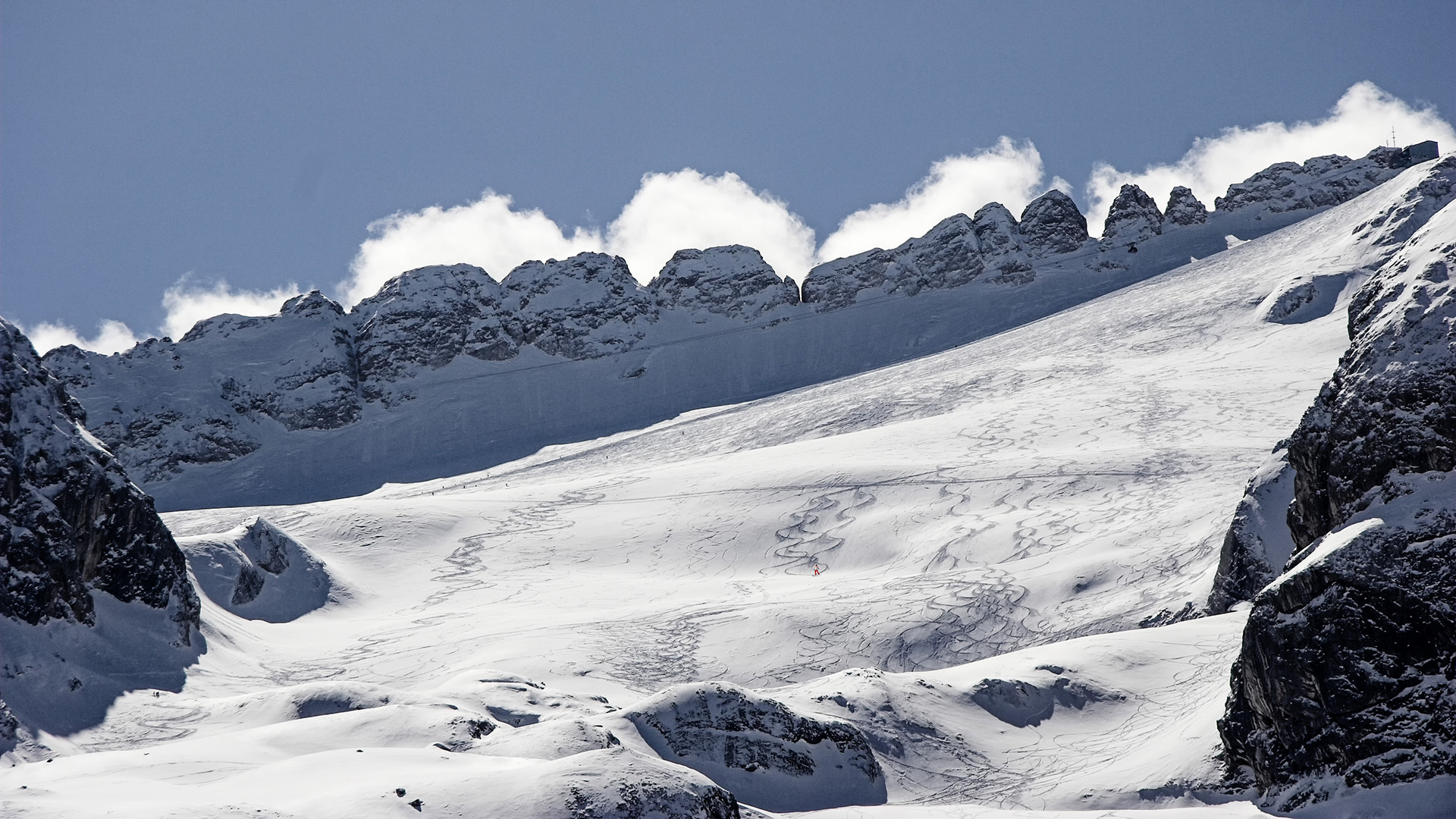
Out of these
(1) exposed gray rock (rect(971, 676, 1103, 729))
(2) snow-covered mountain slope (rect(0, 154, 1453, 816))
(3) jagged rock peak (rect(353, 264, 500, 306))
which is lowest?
(1) exposed gray rock (rect(971, 676, 1103, 729))

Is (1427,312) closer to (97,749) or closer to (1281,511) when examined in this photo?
(1281,511)

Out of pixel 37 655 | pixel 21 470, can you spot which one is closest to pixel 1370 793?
pixel 37 655

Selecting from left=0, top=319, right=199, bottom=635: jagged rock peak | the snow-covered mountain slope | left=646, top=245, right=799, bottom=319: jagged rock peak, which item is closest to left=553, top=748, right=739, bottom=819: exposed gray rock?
the snow-covered mountain slope

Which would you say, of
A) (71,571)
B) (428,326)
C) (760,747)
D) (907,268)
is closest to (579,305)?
(428,326)

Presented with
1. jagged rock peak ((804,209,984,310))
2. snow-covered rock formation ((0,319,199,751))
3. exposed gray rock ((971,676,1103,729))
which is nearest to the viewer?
exposed gray rock ((971,676,1103,729))

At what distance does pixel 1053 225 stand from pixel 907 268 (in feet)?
51.1

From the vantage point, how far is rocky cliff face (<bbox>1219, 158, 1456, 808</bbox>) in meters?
18.1

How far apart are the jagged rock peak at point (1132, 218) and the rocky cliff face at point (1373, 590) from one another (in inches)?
3837

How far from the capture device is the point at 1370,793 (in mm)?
18016

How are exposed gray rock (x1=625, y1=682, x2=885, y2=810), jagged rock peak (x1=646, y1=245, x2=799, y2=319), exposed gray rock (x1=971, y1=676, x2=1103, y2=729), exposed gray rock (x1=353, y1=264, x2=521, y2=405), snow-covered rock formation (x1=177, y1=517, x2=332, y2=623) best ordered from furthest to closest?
1. jagged rock peak (x1=646, y1=245, x2=799, y2=319)
2. exposed gray rock (x1=353, y1=264, x2=521, y2=405)
3. snow-covered rock formation (x1=177, y1=517, x2=332, y2=623)
4. exposed gray rock (x1=971, y1=676, x2=1103, y2=729)
5. exposed gray rock (x1=625, y1=682, x2=885, y2=810)

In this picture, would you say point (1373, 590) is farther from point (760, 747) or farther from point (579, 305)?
point (579, 305)

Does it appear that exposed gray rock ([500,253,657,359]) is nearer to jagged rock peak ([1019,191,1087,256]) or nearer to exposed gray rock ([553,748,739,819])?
jagged rock peak ([1019,191,1087,256])

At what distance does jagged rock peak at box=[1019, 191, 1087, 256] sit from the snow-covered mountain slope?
3735cm

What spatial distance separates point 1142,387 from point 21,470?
50.2 meters
